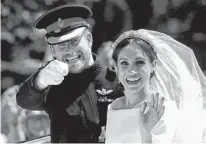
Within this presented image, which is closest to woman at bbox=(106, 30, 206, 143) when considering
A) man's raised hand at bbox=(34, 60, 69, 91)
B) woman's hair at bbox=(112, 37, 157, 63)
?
woman's hair at bbox=(112, 37, 157, 63)

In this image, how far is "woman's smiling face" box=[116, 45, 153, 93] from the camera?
54.6 inches

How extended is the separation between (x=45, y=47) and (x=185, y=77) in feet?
2.39

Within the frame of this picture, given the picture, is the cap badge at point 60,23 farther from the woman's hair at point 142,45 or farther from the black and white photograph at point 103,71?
the woman's hair at point 142,45

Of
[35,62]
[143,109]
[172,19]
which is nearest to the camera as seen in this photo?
[143,109]

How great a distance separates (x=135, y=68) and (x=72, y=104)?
39cm

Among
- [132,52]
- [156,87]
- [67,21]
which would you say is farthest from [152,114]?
[67,21]

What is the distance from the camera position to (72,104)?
1.54 meters

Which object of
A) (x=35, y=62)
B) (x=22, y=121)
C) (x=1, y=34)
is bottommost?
(x=22, y=121)

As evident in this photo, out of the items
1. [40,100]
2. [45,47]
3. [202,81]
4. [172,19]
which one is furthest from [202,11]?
[40,100]

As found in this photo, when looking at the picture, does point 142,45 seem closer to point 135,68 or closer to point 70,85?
point 135,68

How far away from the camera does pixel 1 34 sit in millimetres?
1631

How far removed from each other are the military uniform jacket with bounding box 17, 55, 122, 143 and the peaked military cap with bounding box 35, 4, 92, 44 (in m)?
0.19

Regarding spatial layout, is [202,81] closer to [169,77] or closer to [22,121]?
[169,77]

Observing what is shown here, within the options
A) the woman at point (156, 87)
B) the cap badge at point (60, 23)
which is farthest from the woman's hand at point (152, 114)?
the cap badge at point (60, 23)
